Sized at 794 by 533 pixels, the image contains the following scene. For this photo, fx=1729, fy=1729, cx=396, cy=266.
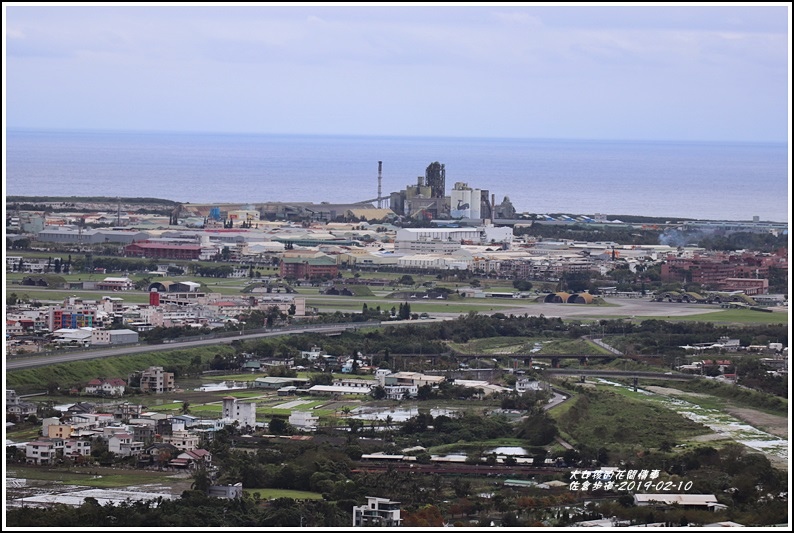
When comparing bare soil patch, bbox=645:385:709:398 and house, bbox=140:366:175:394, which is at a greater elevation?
house, bbox=140:366:175:394

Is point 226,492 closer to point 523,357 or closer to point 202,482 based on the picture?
point 202,482

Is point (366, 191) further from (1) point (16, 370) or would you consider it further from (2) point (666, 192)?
(1) point (16, 370)

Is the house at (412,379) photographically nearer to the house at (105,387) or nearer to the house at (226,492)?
the house at (105,387)

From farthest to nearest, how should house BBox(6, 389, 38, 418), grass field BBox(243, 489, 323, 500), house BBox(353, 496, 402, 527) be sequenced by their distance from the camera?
house BBox(6, 389, 38, 418) → grass field BBox(243, 489, 323, 500) → house BBox(353, 496, 402, 527)

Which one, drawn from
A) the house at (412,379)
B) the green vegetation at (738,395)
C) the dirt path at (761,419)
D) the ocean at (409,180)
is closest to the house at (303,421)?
the house at (412,379)

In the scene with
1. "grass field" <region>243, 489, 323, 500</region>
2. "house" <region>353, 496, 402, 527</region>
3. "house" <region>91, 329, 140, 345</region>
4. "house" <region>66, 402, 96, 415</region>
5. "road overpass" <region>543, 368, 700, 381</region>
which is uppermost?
"house" <region>91, 329, 140, 345</region>

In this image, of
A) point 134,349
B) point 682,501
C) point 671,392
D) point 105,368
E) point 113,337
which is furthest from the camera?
point 113,337

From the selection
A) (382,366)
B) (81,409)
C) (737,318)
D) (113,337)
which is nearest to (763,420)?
(382,366)

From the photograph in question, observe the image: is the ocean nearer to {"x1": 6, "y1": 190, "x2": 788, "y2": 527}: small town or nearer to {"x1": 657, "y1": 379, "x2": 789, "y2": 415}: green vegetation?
{"x1": 6, "y1": 190, "x2": 788, "y2": 527}: small town

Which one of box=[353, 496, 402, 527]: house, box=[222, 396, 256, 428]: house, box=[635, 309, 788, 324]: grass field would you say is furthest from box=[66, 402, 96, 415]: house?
box=[635, 309, 788, 324]: grass field

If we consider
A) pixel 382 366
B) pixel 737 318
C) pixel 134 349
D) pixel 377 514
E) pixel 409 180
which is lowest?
pixel 377 514
